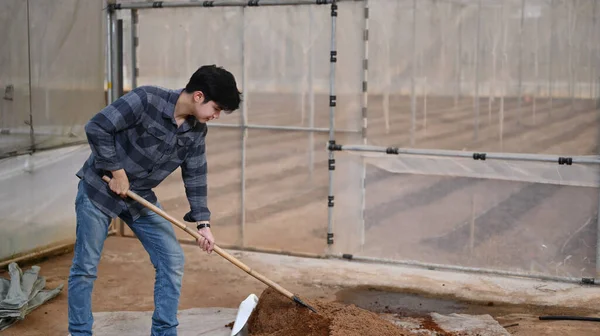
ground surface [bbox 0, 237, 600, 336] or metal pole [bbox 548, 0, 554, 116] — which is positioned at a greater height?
metal pole [bbox 548, 0, 554, 116]

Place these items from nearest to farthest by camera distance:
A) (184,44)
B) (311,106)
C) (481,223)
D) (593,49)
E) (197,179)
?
(197,179)
(593,49)
(481,223)
(311,106)
(184,44)

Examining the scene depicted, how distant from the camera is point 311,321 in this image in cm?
502

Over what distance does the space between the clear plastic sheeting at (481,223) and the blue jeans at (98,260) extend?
9.68 feet

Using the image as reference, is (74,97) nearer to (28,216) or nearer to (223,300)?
(28,216)

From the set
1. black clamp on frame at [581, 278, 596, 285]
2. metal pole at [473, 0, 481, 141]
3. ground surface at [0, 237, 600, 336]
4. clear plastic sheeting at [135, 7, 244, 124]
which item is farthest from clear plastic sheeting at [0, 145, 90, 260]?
black clamp on frame at [581, 278, 596, 285]

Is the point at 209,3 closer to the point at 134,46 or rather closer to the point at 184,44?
the point at 184,44

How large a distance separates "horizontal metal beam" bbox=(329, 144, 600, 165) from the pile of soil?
2.16 metres

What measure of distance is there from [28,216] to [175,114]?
132 inches

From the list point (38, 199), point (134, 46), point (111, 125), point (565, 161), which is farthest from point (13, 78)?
point (565, 161)

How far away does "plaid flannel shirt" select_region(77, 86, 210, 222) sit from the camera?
4.43 metres

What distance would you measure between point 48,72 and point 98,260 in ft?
11.1

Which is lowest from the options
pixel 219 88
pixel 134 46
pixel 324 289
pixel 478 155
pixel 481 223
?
pixel 324 289

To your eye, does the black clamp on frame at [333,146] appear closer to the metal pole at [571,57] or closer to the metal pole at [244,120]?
the metal pole at [244,120]

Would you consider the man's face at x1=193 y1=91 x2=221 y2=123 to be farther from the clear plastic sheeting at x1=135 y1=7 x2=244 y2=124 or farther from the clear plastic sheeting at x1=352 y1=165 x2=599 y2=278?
the clear plastic sheeting at x1=135 y1=7 x2=244 y2=124
